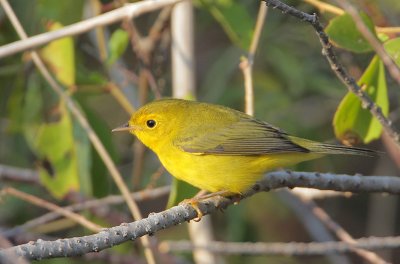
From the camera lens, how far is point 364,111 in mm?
3760

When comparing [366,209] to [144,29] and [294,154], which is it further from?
[294,154]

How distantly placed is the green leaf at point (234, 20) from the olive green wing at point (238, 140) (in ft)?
1.58

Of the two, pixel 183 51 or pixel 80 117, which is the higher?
pixel 183 51

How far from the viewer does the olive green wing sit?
4.02 meters

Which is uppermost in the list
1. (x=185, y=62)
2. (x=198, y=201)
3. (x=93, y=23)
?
(x=185, y=62)

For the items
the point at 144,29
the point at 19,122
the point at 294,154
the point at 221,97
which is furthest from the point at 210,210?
the point at 144,29

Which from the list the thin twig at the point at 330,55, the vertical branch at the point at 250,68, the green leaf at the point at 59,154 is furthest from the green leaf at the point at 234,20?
the thin twig at the point at 330,55

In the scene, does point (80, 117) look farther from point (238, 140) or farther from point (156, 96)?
point (238, 140)

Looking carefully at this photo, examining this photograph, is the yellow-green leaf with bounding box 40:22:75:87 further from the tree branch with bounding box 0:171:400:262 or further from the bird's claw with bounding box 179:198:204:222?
the bird's claw with bounding box 179:198:204:222

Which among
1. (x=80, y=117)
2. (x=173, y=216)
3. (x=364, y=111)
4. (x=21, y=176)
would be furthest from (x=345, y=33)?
(x=21, y=176)

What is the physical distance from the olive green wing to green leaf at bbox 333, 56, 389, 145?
1.04ft

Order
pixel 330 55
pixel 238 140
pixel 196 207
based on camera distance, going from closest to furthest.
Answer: pixel 330 55 < pixel 196 207 < pixel 238 140

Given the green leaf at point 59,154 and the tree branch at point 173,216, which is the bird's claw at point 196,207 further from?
the green leaf at point 59,154

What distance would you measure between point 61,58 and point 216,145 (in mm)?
1232
